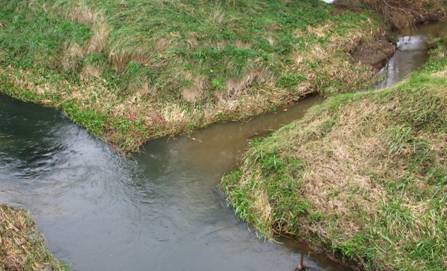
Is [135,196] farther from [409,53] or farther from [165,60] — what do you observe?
[409,53]

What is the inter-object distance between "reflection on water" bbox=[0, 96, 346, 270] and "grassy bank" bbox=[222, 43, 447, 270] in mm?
674

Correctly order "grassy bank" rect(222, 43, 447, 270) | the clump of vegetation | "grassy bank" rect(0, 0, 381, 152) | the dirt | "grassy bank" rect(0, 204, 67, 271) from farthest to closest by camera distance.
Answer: the clump of vegetation → the dirt → "grassy bank" rect(0, 0, 381, 152) → "grassy bank" rect(222, 43, 447, 270) → "grassy bank" rect(0, 204, 67, 271)

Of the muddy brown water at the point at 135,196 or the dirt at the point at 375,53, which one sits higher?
the dirt at the point at 375,53

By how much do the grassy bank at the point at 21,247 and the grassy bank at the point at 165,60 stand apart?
3.87 m

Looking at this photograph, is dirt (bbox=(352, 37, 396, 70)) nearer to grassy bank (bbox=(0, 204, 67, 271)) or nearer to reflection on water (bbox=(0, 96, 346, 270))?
reflection on water (bbox=(0, 96, 346, 270))

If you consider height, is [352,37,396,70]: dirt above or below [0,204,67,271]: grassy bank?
above

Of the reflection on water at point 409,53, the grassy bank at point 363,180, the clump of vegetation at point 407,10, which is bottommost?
the grassy bank at point 363,180

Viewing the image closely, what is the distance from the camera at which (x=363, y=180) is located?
11.8 metres

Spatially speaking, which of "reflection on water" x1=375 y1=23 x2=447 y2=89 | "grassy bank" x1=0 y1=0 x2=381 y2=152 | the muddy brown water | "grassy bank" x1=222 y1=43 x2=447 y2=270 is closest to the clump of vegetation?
"reflection on water" x1=375 y1=23 x2=447 y2=89

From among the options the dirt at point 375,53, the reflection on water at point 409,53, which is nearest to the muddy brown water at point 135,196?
the reflection on water at point 409,53

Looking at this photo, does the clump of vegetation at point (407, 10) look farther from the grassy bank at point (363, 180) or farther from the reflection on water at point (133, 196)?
the grassy bank at point (363, 180)

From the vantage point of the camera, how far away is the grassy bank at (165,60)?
53.8ft

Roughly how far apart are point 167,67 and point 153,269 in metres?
8.07

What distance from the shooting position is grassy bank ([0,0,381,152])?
1639 centimetres
